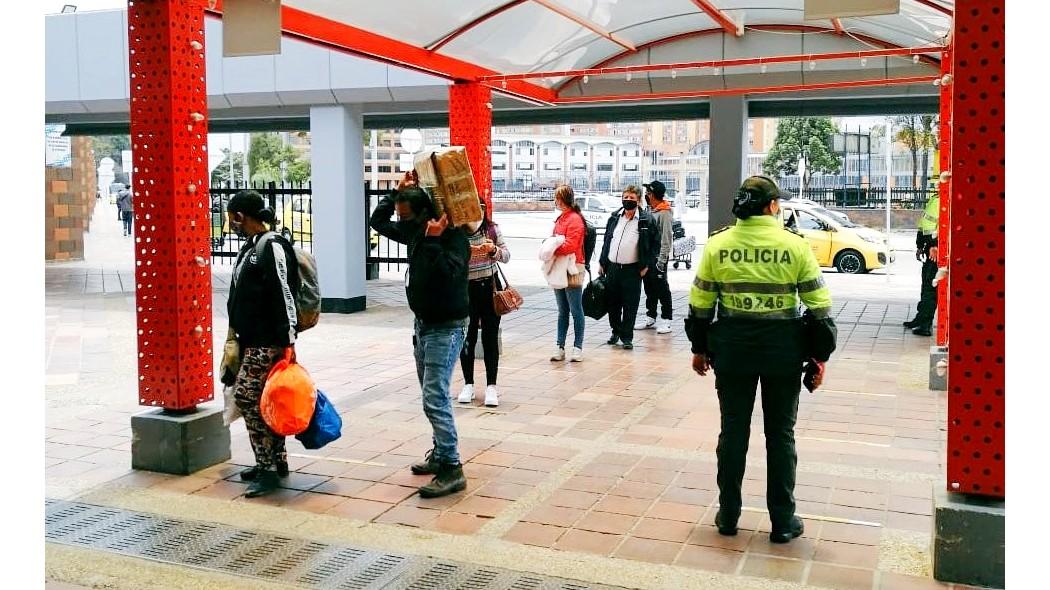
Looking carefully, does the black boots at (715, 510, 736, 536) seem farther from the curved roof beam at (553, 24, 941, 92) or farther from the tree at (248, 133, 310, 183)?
the tree at (248, 133, 310, 183)

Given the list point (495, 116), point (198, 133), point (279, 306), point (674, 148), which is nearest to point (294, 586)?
point (279, 306)

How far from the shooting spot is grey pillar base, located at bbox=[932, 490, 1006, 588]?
3.96 m

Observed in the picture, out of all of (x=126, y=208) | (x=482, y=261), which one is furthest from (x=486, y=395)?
(x=126, y=208)

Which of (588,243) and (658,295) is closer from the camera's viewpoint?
(588,243)

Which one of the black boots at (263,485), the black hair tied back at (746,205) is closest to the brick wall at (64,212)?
the black boots at (263,485)

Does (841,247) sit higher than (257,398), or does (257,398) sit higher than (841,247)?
(841,247)

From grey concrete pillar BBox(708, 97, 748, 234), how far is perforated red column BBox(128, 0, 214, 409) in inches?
327

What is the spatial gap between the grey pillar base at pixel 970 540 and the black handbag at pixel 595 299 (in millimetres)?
5781

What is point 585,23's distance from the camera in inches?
340

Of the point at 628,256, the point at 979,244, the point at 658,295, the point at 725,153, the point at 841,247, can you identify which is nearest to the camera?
the point at 979,244

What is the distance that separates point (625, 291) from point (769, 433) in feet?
17.8

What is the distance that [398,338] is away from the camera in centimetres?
1110

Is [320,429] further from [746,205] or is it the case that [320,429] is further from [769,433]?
[746,205]

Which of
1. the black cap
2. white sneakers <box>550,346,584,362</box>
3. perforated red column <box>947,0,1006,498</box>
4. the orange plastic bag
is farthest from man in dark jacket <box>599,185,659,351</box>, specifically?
perforated red column <box>947,0,1006,498</box>
